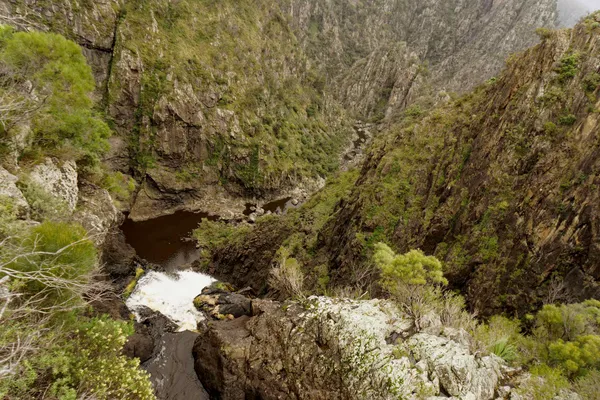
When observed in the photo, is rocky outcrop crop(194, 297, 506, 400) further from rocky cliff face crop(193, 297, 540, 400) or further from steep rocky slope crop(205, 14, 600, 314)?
steep rocky slope crop(205, 14, 600, 314)

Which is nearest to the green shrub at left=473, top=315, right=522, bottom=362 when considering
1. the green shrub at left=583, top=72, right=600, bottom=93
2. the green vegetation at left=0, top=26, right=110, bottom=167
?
the green shrub at left=583, top=72, right=600, bottom=93

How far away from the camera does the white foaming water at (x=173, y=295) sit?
3022 centimetres

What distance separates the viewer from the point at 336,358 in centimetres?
1519

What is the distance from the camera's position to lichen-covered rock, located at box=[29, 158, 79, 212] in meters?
21.9

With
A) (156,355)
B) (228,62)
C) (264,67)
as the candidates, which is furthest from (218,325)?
(264,67)

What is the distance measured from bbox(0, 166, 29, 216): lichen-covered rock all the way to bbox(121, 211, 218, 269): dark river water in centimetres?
2453

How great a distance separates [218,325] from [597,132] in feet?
88.7

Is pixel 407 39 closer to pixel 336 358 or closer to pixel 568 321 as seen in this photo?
pixel 568 321

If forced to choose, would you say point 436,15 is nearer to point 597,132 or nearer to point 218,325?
point 597,132

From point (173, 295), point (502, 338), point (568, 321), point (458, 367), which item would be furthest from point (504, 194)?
point (173, 295)

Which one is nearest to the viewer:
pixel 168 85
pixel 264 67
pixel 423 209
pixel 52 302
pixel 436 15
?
pixel 52 302

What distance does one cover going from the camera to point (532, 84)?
2423 centimetres

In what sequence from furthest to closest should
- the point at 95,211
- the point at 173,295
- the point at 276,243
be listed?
the point at 276,243
the point at 173,295
the point at 95,211

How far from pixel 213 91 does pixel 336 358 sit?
2659 inches
